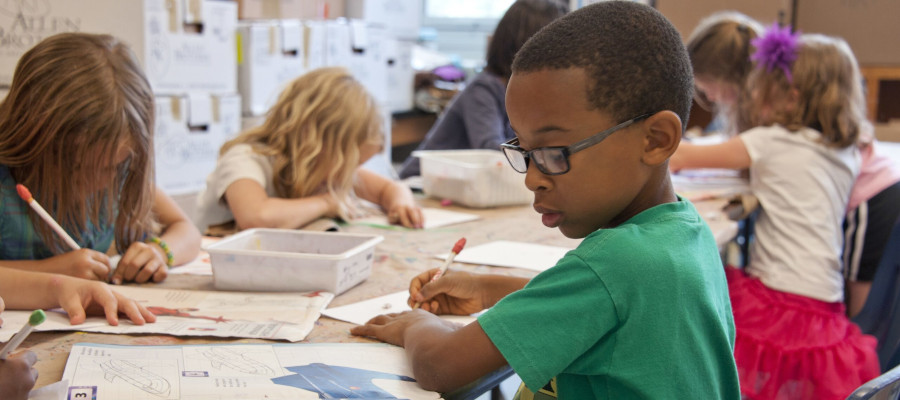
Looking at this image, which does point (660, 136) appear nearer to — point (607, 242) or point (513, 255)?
point (607, 242)

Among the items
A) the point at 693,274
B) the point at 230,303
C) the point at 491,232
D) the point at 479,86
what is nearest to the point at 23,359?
the point at 230,303

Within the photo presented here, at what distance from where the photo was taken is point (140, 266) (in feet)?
3.99

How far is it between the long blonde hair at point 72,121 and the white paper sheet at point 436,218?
623 millimetres

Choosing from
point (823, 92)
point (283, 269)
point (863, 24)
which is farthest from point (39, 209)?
point (863, 24)

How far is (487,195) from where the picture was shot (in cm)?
197

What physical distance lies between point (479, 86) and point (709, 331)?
191 centimetres

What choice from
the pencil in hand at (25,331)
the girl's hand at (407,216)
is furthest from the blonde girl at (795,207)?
the pencil in hand at (25,331)

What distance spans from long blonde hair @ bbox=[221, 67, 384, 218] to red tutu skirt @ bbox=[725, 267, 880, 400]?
1018 millimetres

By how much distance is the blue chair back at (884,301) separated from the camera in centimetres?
164

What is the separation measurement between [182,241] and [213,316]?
40cm

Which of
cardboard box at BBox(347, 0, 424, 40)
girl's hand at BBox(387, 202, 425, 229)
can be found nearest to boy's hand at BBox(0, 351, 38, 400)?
girl's hand at BBox(387, 202, 425, 229)

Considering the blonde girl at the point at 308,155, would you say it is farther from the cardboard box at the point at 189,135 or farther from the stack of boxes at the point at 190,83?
the cardboard box at the point at 189,135

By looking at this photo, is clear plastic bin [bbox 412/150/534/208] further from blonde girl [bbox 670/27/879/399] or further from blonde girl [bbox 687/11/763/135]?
blonde girl [bbox 687/11/763/135]

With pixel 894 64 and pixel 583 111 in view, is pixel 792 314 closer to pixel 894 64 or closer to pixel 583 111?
pixel 583 111
